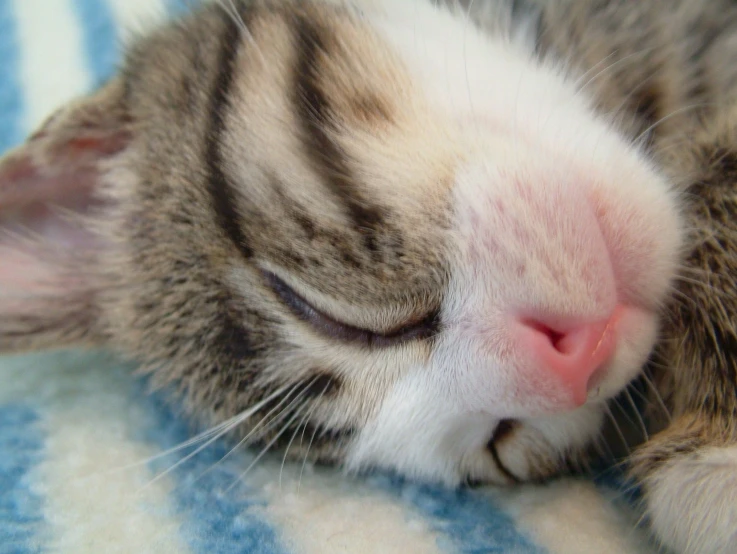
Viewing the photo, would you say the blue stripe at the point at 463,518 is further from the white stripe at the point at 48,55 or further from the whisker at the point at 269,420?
the white stripe at the point at 48,55

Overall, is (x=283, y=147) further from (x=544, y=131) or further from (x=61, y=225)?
(x=61, y=225)

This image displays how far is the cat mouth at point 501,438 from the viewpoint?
88cm

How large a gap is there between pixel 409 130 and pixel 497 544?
19.5 inches

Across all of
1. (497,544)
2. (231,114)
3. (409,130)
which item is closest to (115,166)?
(231,114)

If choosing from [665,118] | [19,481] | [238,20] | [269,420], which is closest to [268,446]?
[269,420]

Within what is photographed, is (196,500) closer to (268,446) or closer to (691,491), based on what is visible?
(268,446)

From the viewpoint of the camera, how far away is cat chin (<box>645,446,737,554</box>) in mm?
730

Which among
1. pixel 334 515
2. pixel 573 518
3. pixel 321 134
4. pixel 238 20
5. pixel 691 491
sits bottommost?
pixel 334 515

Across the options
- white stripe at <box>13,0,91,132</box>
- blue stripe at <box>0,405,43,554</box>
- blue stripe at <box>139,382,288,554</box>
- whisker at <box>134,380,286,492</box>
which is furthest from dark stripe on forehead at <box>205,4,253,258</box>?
white stripe at <box>13,0,91,132</box>

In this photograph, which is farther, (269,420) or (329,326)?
(269,420)

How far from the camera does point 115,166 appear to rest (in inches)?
41.3

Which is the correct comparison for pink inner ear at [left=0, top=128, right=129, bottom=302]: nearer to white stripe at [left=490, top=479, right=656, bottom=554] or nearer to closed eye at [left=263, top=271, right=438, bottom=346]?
closed eye at [left=263, top=271, right=438, bottom=346]

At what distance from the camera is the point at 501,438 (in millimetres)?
904

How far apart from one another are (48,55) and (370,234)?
4.67 ft
